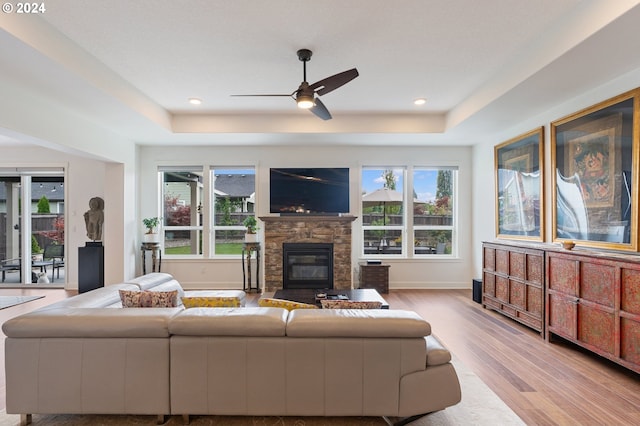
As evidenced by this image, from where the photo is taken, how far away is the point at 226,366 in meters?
→ 1.99

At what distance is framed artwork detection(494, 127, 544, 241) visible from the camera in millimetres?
4289

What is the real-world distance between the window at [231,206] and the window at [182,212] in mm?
295

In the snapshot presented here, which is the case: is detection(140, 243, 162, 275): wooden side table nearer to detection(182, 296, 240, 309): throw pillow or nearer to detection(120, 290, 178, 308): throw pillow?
detection(120, 290, 178, 308): throw pillow

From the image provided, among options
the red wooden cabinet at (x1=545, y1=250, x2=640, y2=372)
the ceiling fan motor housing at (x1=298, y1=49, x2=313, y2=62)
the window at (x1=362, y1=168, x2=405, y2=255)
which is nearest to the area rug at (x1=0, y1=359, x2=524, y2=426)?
the red wooden cabinet at (x1=545, y1=250, x2=640, y2=372)

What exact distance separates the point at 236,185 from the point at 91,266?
8.68 ft

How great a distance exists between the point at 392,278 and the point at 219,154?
3.92 m

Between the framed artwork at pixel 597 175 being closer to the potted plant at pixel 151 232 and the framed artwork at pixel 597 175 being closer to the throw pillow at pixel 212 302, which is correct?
the throw pillow at pixel 212 302

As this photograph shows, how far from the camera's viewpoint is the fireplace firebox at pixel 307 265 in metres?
5.86

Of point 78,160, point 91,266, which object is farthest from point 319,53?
point 78,160

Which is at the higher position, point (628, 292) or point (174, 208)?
point (174, 208)

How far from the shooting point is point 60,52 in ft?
9.43

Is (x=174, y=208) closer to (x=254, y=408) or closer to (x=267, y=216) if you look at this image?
(x=267, y=216)

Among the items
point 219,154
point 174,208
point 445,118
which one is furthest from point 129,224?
point 445,118

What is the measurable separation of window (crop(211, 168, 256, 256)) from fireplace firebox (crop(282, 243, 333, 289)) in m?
1.05
